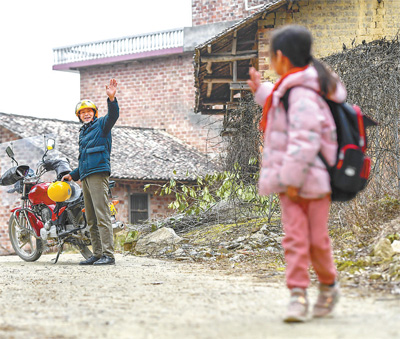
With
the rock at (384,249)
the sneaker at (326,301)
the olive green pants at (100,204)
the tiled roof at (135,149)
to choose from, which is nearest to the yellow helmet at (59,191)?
the olive green pants at (100,204)

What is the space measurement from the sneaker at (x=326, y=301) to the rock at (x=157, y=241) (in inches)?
245

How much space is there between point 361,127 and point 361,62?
14.2 feet

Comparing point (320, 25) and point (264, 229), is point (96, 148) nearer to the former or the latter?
point (264, 229)

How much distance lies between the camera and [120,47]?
97.2 feet

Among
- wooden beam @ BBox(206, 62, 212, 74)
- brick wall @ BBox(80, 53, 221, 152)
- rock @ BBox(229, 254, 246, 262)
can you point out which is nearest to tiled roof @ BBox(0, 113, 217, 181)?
brick wall @ BBox(80, 53, 221, 152)

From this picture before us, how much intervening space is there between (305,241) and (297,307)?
34 centimetres

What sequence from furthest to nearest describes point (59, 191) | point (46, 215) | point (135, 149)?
1. point (135, 149)
2. point (46, 215)
3. point (59, 191)

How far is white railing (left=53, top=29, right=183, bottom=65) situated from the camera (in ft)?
93.6

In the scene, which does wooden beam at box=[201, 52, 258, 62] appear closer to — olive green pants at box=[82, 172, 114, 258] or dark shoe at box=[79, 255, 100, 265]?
olive green pants at box=[82, 172, 114, 258]

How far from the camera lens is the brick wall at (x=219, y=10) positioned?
26281 millimetres

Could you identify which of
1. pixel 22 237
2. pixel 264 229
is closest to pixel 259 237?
pixel 264 229

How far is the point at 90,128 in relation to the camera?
25.6 feet

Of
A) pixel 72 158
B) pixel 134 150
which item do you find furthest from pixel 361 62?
pixel 134 150

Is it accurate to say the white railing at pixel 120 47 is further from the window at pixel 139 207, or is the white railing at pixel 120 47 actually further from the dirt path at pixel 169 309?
the dirt path at pixel 169 309
